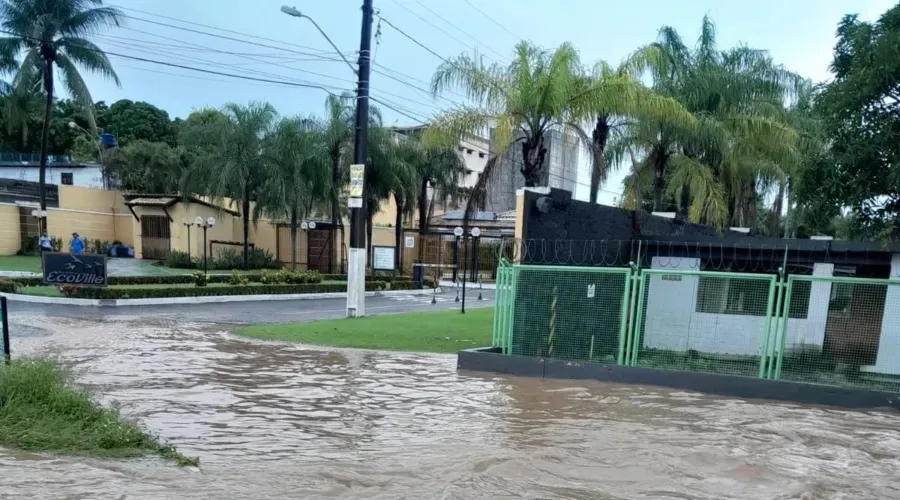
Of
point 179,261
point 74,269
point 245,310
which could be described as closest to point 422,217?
point 179,261

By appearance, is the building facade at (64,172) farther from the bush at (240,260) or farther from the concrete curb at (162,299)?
the concrete curb at (162,299)

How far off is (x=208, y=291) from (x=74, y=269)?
3.99 meters

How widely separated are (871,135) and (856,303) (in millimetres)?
2602

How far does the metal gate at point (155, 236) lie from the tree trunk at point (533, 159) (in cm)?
2563

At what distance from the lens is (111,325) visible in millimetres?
14383

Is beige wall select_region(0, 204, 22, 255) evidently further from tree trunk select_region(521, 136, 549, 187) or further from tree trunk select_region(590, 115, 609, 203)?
tree trunk select_region(590, 115, 609, 203)

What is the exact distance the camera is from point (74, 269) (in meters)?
18.1

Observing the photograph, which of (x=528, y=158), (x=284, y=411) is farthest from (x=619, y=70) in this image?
(x=284, y=411)

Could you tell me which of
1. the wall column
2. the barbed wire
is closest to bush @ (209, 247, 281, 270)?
the barbed wire

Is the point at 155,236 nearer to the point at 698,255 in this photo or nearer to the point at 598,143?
the point at 598,143

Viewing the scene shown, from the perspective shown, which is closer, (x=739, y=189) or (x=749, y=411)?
(x=749, y=411)

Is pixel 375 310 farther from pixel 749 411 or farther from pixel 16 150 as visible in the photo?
pixel 16 150

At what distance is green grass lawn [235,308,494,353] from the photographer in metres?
12.5

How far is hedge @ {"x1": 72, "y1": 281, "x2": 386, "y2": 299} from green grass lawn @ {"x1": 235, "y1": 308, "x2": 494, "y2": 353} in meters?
6.20
